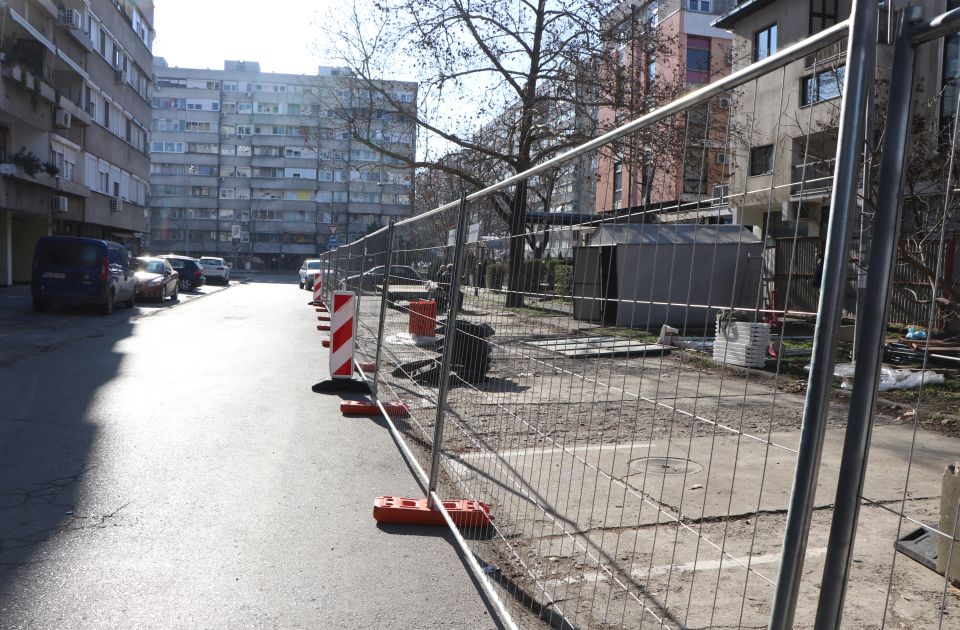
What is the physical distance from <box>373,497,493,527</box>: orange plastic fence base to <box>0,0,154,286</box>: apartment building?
93.6ft

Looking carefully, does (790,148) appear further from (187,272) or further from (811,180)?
(187,272)

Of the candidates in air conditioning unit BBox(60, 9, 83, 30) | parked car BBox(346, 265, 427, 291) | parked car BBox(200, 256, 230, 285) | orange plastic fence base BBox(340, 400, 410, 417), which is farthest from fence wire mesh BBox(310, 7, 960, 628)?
parked car BBox(200, 256, 230, 285)

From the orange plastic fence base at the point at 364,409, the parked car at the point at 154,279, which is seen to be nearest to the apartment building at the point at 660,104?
the orange plastic fence base at the point at 364,409

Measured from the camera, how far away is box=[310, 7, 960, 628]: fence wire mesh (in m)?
2.12

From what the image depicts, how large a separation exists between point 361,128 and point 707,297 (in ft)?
81.7

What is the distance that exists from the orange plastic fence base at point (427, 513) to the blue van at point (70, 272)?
17.0 meters

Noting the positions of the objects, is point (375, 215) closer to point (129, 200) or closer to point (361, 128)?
point (129, 200)

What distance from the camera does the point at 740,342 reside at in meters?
2.22

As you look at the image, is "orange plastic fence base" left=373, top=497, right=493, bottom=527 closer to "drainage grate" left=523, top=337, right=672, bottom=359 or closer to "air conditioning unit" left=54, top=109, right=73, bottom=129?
"drainage grate" left=523, top=337, right=672, bottom=359

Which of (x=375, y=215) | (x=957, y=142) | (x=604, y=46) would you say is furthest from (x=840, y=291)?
(x=375, y=215)

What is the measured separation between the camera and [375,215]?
9525cm

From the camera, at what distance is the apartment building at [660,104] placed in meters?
2.40

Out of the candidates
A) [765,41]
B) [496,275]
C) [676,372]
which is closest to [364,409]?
[496,275]

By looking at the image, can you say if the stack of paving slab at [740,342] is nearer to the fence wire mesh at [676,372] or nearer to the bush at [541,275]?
the fence wire mesh at [676,372]
